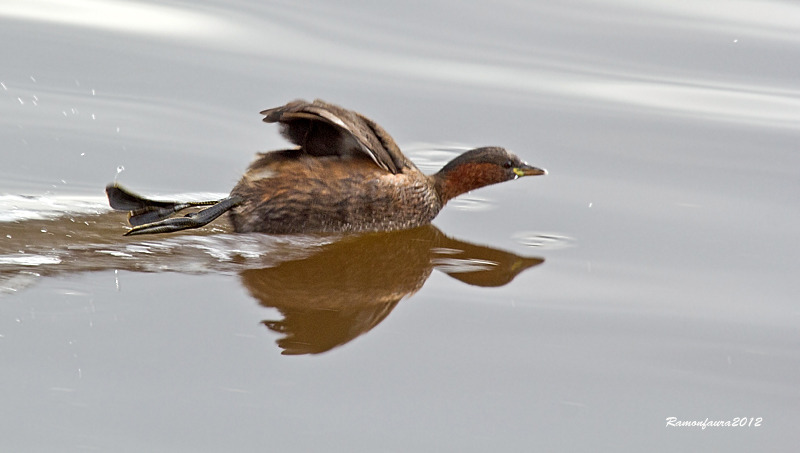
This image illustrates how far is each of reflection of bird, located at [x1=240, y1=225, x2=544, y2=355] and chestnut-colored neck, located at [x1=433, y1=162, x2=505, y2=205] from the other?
1.10ft

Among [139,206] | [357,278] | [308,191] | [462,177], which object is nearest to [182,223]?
[139,206]

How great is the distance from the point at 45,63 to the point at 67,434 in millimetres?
5296

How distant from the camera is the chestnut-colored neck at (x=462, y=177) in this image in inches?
252

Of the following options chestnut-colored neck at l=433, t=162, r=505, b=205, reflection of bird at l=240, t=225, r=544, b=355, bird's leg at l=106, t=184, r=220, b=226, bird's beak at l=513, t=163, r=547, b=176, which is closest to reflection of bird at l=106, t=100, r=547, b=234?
bird's leg at l=106, t=184, r=220, b=226

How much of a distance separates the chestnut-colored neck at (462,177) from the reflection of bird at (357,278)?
1.10ft

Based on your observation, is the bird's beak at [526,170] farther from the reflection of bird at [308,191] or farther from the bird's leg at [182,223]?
the bird's leg at [182,223]

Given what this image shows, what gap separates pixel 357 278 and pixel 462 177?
1.53 m

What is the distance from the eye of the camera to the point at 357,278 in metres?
5.14

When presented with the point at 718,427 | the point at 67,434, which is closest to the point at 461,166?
the point at 718,427

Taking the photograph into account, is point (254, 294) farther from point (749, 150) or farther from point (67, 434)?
point (749, 150)

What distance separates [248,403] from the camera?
3.77 metres

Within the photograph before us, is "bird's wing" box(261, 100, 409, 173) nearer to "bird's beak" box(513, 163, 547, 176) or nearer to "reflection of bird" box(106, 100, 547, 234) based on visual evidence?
"reflection of bird" box(106, 100, 547, 234)

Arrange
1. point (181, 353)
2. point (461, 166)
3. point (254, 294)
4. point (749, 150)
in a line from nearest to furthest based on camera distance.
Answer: point (181, 353) → point (254, 294) → point (461, 166) → point (749, 150)

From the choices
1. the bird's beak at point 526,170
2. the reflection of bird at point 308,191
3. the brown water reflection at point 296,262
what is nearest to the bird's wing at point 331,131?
the reflection of bird at point 308,191
